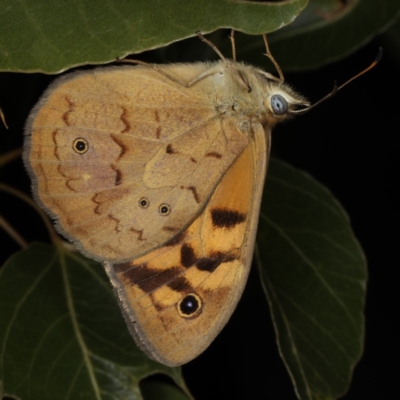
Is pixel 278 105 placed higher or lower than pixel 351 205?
higher

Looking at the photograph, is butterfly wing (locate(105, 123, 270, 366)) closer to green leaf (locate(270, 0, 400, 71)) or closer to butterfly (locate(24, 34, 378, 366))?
butterfly (locate(24, 34, 378, 366))

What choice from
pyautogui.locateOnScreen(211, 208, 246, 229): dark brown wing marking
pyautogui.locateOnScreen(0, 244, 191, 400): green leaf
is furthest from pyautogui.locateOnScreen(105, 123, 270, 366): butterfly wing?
pyautogui.locateOnScreen(0, 244, 191, 400): green leaf

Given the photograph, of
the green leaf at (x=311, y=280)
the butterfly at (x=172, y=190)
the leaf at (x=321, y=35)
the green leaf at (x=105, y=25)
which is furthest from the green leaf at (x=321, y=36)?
the green leaf at (x=105, y=25)

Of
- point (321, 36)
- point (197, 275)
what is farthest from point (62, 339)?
point (321, 36)

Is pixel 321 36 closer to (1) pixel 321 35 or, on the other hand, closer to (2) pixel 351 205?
(1) pixel 321 35

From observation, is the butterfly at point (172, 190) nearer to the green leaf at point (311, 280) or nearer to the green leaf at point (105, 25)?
the green leaf at point (105, 25)

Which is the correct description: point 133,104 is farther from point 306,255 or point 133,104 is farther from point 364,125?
point 364,125

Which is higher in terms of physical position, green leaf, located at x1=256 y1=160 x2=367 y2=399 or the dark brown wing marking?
the dark brown wing marking
